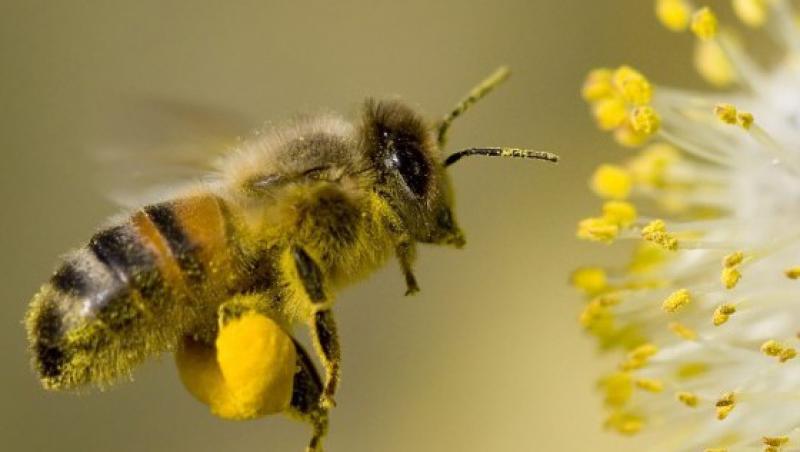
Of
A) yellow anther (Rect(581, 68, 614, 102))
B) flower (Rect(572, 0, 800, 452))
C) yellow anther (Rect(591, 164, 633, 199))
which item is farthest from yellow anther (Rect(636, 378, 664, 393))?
yellow anther (Rect(581, 68, 614, 102))

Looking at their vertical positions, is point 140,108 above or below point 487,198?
below

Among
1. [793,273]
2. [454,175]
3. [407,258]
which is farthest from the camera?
[454,175]

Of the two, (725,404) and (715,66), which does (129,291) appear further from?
(715,66)

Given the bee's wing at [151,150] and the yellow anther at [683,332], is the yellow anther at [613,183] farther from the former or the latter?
the bee's wing at [151,150]

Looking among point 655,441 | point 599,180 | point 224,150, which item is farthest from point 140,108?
point 655,441

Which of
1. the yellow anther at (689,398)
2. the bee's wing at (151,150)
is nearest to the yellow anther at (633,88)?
the yellow anther at (689,398)

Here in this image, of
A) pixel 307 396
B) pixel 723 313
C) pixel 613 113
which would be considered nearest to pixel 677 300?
pixel 723 313

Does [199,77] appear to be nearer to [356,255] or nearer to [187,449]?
[187,449]
